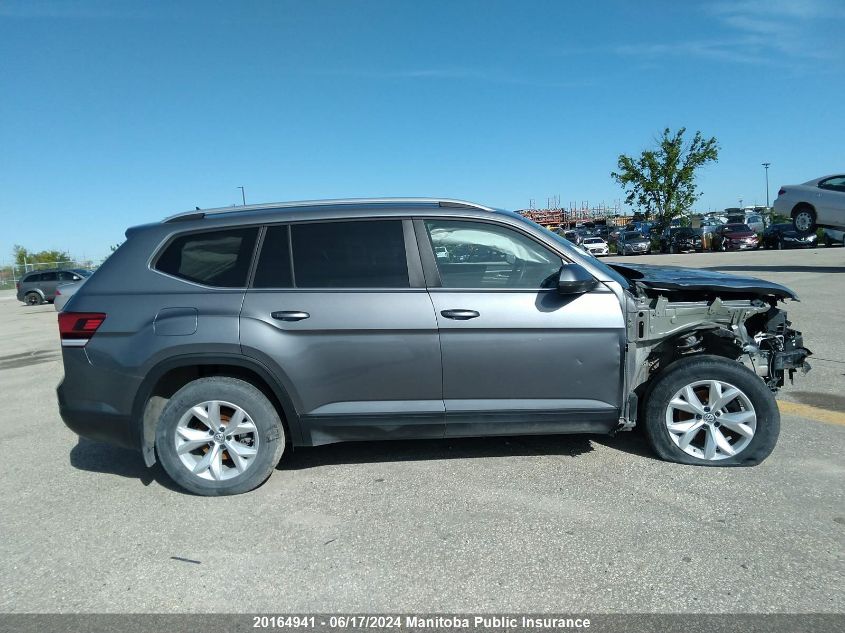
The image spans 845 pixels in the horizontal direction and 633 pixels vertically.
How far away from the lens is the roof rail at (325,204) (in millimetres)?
4051

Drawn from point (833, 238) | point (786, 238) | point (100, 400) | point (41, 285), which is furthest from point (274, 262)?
point (786, 238)

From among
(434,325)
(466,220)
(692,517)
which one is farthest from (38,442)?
(692,517)

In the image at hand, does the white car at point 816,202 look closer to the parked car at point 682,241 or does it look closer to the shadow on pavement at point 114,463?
the shadow on pavement at point 114,463

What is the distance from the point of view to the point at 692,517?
3.32 meters

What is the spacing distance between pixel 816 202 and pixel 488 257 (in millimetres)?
15369

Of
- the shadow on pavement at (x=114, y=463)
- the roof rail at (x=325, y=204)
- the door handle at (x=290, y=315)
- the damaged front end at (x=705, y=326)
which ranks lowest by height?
the shadow on pavement at (x=114, y=463)

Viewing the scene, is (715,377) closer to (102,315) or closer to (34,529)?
(102,315)

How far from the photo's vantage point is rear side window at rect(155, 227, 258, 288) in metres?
3.88

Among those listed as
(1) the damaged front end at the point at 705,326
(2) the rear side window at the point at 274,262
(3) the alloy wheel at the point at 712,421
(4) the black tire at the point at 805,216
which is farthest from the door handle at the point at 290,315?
(4) the black tire at the point at 805,216

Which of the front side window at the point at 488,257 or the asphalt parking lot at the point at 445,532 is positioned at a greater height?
the front side window at the point at 488,257

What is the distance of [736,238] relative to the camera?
33969 mm

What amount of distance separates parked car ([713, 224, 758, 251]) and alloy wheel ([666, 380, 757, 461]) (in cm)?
3393

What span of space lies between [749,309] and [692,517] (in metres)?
1.55

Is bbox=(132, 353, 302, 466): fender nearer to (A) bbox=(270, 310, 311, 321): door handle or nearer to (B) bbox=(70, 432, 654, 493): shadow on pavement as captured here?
(A) bbox=(270, 310, 311, 321): door handle
